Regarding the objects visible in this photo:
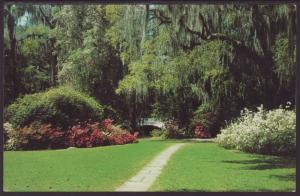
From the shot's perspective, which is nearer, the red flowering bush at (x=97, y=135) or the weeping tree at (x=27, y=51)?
the red flowering bush at (x=97, y=135)

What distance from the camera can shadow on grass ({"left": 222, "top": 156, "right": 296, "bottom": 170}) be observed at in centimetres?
1818

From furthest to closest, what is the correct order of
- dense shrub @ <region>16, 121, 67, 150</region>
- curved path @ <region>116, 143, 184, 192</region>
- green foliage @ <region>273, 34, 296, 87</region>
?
dense shrub @ <region>16, 121, 67, 150</region>, green foliage @ <region>273, 34, 296, 87</region>, curved path @ <region>116, 143, 184, 192</region>

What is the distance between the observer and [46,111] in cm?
2181

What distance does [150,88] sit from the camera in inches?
920

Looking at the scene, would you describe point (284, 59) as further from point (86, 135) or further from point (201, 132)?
point (86, 135)

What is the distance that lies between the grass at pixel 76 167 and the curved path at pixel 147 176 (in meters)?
0.23

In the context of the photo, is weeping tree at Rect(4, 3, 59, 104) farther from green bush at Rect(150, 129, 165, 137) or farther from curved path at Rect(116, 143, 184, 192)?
curved path at Rect(116, 143, 184, 192)

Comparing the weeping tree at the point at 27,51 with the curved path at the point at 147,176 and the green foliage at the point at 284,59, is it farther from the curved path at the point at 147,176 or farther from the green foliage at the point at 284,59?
the green foliage at the point at 284,59

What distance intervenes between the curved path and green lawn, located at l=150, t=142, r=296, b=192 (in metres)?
0.19

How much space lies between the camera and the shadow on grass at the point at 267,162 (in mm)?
18183

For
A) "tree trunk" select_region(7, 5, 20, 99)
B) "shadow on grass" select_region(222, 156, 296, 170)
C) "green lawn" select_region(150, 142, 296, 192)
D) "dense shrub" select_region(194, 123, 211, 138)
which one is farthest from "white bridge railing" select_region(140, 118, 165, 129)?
"tree trunk" select_region(7, 5, 20, 99)

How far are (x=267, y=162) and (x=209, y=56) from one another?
4.67m

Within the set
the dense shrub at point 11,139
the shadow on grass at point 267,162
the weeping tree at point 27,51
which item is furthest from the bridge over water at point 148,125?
the dense shrub at point 11,139

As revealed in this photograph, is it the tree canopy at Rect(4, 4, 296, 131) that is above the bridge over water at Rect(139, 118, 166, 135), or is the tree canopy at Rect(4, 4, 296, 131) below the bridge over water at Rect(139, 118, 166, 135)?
above
